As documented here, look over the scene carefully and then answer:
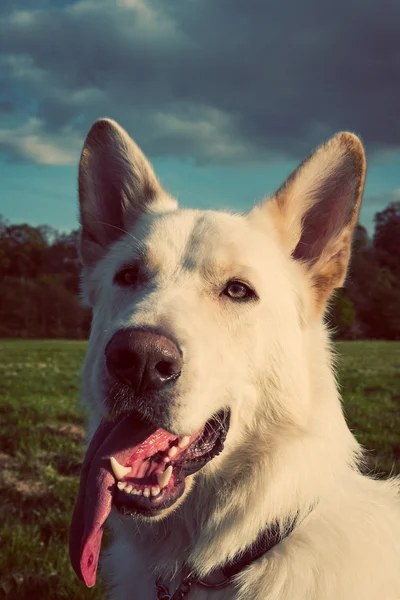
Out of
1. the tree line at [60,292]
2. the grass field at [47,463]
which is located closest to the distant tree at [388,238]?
the tree line at [60,292]

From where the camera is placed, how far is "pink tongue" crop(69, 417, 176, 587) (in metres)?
2.63

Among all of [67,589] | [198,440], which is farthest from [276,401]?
[67,589]

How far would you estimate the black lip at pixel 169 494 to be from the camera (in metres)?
2.60

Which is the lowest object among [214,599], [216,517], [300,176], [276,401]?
[214,599]

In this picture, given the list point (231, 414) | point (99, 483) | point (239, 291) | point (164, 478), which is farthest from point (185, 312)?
point (99, 483)

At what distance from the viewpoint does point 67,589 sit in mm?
3836

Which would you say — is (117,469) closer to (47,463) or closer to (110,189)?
(110,189)

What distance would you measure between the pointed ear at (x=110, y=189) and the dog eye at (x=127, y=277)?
52 centimetres

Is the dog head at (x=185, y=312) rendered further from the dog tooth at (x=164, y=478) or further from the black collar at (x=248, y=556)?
the black collar at (x=248, y=556)

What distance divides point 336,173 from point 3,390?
9665 mm

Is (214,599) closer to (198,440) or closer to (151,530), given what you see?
(151,530)

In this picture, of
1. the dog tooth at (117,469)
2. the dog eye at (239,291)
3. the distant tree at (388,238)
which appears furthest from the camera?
the distant tree at (388,238)

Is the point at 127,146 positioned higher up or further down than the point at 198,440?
higher up

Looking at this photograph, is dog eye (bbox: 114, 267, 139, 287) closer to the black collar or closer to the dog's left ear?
the dog's left ear
